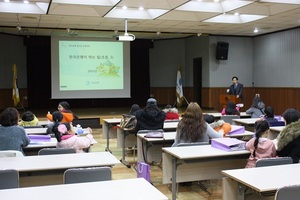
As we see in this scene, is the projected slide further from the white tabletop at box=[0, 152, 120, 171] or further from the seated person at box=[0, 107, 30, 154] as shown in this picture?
the white tabletop at box=[0, 152, 120, 171]

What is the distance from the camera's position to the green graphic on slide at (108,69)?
11.6 metres

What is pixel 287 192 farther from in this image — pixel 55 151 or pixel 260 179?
pixel 55 151

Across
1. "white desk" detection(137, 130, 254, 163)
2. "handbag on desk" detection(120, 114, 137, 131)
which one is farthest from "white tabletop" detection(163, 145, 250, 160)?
"handbag on desk" detection(120, 114, 137, 131)

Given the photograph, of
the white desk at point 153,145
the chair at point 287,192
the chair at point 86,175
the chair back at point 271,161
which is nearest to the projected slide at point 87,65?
the white desk at point 153,145

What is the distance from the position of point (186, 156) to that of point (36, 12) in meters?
6.44

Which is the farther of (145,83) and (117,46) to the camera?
(145,83)

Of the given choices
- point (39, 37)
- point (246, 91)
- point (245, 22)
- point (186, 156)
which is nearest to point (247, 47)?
point (246, 91)

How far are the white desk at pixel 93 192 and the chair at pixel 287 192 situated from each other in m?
0.74

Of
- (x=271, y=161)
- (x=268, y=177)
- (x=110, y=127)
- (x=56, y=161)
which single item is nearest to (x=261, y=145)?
(x=271, y=161)

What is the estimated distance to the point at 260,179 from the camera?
2604 millimetres

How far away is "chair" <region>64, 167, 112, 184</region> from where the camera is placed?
273 cm

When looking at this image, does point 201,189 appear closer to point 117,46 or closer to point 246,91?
point 117,46

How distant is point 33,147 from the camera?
14.0 feet

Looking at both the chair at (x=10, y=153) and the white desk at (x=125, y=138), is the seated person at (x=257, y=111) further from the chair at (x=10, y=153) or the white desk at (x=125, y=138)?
the chair at (x=10, y=153)
